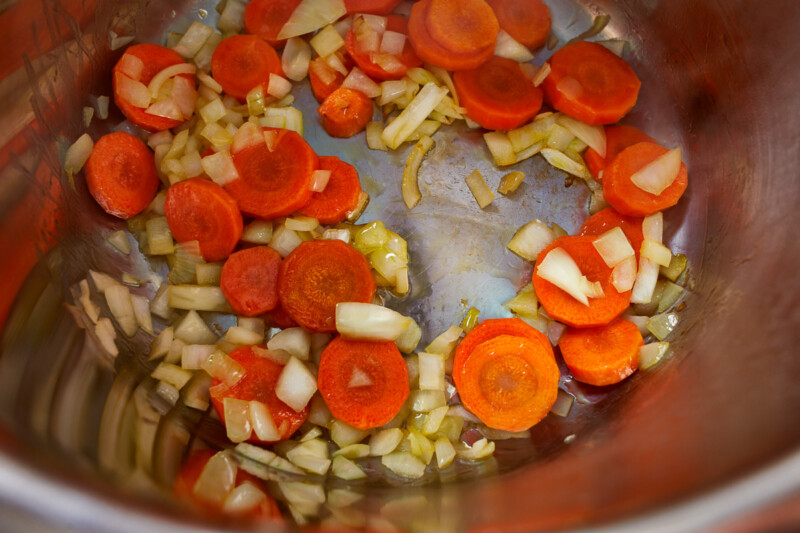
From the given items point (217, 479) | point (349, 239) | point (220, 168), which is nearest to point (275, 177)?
point (220, 168)

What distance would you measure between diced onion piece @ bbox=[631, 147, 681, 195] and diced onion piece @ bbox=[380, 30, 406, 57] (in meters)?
0.85

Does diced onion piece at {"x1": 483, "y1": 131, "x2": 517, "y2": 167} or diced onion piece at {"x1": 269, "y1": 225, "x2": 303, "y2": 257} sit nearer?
diced onion piece at {"x1": 269, "y1": 225, "x2": 303, "y2": 257}

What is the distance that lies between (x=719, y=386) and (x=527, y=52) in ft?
4.10

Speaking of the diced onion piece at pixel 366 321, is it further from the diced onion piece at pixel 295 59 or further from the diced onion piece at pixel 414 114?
the diced onion piece at pixel 295 59

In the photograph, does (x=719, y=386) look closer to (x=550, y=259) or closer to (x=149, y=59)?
(x=550, y=259)

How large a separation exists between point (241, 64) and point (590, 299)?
1322 mm

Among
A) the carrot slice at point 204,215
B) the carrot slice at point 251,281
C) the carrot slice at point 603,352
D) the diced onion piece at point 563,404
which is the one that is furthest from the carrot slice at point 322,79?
the diced onion piece at point 563,404

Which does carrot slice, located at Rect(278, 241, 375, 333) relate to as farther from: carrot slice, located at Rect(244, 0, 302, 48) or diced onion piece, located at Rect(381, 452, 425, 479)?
carrot slice, located at Rect(244, 0, 302, 48)

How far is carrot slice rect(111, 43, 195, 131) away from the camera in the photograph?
1860mm

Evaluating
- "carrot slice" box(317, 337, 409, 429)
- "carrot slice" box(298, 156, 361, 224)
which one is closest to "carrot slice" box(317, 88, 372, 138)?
"carrot slice" box(298, 156, 361, 224)

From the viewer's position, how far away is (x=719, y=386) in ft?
4.82

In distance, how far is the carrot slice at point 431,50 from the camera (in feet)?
6.35

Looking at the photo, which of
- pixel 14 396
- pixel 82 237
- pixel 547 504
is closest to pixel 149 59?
pixel 82 237

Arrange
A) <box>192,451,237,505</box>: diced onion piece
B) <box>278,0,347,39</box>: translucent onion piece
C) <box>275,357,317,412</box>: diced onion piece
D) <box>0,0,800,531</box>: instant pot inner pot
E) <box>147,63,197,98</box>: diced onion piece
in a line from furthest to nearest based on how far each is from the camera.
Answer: <box>278,0,347,39</box>: translucent onion piece → <box>147,63,197,98</box>: diced onion piece → <box>275,357,317,412</box>: diced onion piece → <box>192,451,237,505</box>: diced onion piece → <box>0,0,800,531</box>: instant pot inner pot
